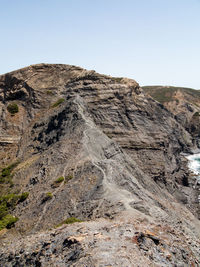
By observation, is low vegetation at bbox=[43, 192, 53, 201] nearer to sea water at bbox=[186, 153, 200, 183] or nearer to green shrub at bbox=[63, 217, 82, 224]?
green shrub at bbox=[63, 217, 82, 224]

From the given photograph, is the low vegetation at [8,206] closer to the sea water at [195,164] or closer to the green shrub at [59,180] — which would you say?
the green shrub at [59,180]

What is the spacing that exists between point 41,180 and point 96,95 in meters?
33.6

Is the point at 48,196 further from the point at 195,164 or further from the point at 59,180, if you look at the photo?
the point at 195,164

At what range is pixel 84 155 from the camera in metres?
36.8

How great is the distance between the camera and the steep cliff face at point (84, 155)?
25547mm

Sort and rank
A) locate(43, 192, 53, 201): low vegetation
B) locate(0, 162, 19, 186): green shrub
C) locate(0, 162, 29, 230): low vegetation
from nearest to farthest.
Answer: locate(0, 162, 29, 230): low vegetation < locate(43, 192, 53, 201): low vegetation < locate(0, 162, 19, 186): green shrub

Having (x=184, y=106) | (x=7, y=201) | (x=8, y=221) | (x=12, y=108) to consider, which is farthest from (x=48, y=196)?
(x=184, y=106)

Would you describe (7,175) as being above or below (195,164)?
above

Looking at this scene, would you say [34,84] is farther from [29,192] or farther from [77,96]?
[29,192]

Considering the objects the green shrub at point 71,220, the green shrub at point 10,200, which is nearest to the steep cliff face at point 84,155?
the green shrub at point 71,220

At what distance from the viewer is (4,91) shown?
69.2 metres

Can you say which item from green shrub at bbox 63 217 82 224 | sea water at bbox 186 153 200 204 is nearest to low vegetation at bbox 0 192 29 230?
green shrub at bbox 63 217 82 224

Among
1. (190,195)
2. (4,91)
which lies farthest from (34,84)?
(190,195)

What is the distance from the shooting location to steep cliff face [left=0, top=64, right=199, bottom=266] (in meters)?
25.5
